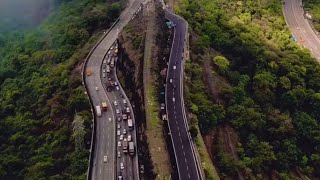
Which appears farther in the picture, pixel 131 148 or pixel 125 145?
pixel 125 145

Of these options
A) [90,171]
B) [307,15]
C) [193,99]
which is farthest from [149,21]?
[307,15]

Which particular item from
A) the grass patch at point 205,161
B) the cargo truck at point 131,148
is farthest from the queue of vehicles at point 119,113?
the grass patch at point 205,161

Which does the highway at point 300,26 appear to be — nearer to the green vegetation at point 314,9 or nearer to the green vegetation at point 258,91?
the green vegetation at point 314,9

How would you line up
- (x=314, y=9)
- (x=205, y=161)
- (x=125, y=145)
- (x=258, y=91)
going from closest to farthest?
(x=205, y=161)
(x=125, y=145)
(x=258, y=91)
(x=314, y=9)

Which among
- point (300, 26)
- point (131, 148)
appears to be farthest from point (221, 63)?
point (300, 26)

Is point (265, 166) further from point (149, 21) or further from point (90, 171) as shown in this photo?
point (149, 21)

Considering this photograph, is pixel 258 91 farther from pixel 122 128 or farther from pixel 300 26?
pixel 300 26
